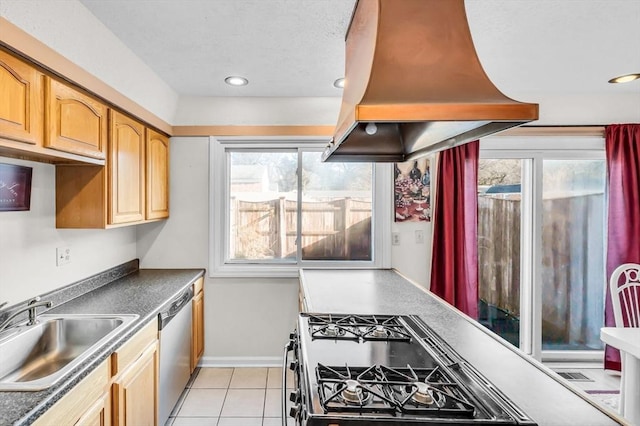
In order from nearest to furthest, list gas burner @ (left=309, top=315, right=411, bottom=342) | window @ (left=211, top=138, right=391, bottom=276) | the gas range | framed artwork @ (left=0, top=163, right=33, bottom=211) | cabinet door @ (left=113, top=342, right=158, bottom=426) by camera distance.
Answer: the gas range < gas burner @ (left=309, top=315, right=411, bottom=342) < cabinet door @ (left=113, top=342, right=158, bottom=426) < framed artwork @ (left=0, top=163, right=33, bottom=211) < window @ (left=211, top=138, right=391, bottom=276)

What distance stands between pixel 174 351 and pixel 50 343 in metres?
0.79

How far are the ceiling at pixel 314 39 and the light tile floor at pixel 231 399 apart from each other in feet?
7.89

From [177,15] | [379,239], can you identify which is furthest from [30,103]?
[379,239]

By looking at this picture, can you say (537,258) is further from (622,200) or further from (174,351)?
(174,351)

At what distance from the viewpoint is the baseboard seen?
334 centimetres

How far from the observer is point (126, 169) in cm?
243

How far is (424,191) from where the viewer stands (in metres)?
3.38

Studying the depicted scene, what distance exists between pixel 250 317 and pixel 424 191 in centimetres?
201

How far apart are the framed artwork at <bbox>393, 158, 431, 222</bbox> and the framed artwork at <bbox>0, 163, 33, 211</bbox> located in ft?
8.83

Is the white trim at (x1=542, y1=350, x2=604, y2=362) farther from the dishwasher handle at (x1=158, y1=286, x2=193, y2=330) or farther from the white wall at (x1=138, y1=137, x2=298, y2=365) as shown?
the dishwasher handle at (x1=158, y1=286, x2=193, y2=330)

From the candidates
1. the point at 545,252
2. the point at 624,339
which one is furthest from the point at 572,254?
the point at 624,339

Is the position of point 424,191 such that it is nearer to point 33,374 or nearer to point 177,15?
point 177,15

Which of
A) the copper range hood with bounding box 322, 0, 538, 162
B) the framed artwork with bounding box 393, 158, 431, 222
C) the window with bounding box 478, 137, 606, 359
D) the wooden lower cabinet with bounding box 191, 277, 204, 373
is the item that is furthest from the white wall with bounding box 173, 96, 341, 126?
the copper range hood with bounding box 322, 0, 538, 162

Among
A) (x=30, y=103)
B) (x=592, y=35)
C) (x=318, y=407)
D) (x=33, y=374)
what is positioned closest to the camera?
(x=318, y=407)
